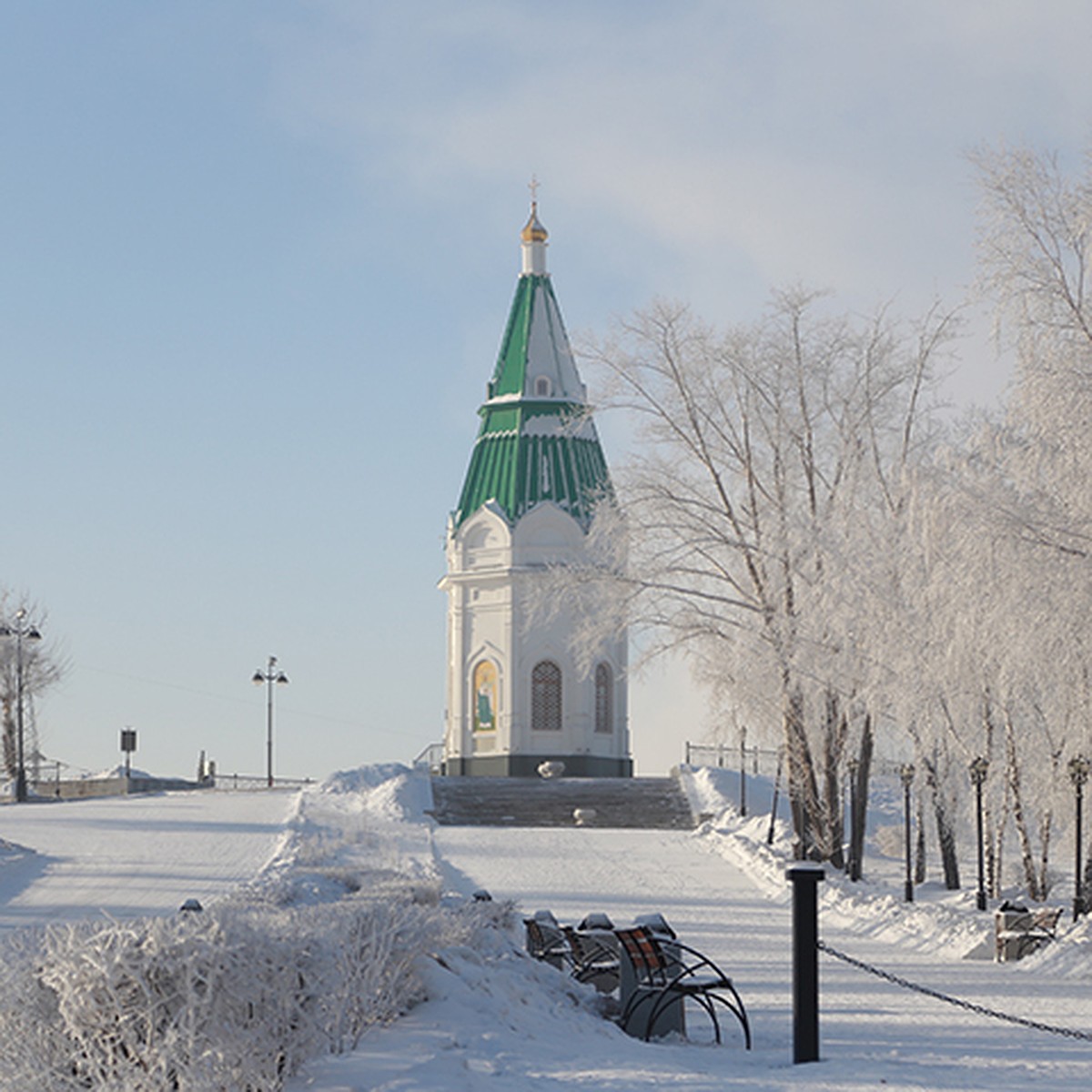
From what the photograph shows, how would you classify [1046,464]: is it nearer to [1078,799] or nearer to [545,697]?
[1078,799]

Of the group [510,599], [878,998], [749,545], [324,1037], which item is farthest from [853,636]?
[510,599]

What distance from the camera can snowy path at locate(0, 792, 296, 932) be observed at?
2273 centimetres

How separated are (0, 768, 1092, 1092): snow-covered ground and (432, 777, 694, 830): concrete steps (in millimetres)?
1046

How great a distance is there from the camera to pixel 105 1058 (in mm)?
7973

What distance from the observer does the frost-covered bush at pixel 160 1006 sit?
7.82 metres

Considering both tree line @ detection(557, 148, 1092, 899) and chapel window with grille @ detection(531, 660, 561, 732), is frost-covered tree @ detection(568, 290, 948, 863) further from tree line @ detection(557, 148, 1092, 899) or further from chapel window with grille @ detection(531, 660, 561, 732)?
chapel window with grille @ detection(531, 660, 561, 732)

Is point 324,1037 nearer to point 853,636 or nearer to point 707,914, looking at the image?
point 707,914

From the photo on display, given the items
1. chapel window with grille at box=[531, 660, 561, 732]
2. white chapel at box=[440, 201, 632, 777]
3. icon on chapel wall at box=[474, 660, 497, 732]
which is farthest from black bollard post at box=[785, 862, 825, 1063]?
icon on chapel wall at box=[474, 660, 497, 732]

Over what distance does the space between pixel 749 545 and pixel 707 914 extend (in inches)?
345

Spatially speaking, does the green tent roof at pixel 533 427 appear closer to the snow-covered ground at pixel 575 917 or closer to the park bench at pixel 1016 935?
the snow-covered ground at pixel 575 917

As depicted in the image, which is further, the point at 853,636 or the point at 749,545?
the point at 749,545

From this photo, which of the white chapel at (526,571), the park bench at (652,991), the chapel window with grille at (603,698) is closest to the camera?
the park bench at (652,991)

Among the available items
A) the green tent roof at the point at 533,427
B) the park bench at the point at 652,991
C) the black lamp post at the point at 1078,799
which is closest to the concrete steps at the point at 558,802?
the green tent roof at the point at 533,427

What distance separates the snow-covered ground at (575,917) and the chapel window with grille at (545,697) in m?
9.70
